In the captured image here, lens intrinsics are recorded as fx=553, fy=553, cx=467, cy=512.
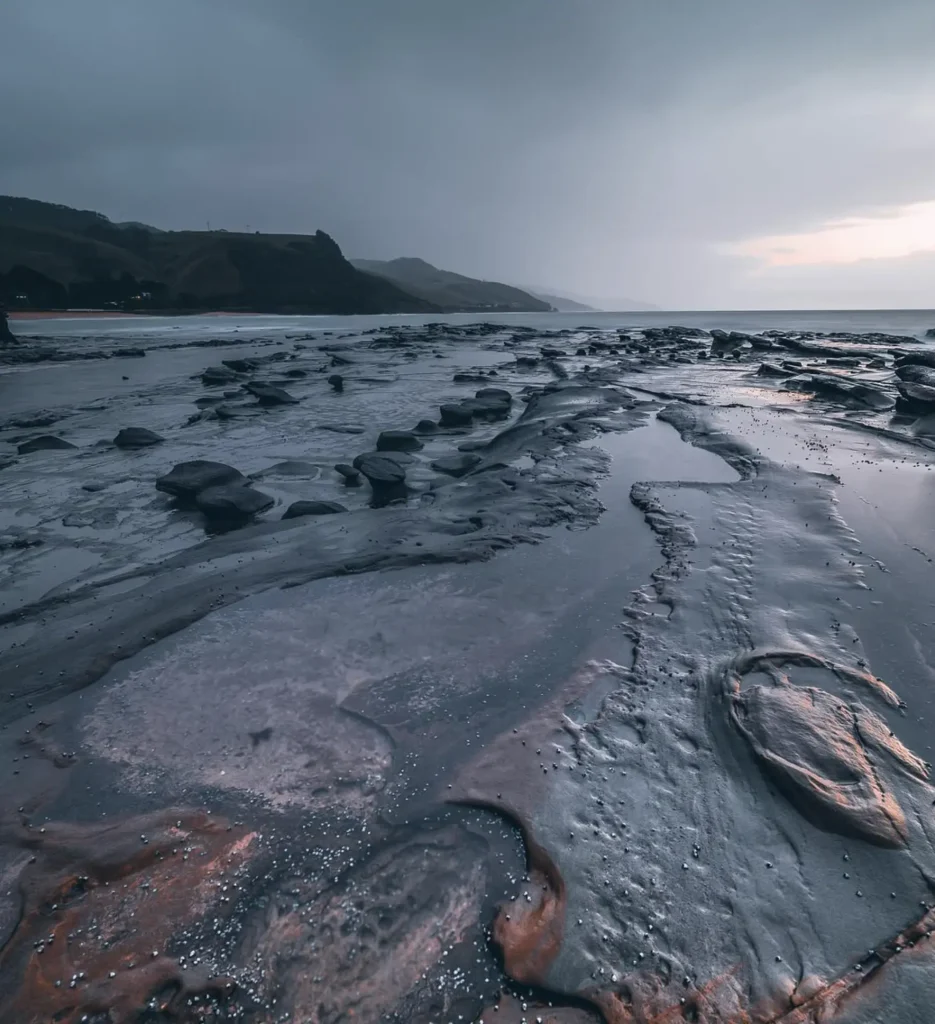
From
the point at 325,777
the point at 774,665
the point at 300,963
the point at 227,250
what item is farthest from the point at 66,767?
the point at 227,250

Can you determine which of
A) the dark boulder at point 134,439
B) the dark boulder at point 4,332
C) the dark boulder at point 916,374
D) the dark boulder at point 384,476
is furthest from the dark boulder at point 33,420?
the dark boulder at point 4,332

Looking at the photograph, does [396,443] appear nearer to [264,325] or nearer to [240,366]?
[240,366]

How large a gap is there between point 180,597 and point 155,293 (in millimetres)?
100618

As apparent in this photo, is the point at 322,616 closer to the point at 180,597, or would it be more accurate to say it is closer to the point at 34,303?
the point at 180,597

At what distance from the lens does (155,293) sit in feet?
285

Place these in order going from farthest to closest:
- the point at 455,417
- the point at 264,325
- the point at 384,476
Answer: the point at 264,325 → the point at 455,417 → the point at 384,476

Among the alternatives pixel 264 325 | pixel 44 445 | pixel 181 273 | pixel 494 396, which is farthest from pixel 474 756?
pixel 181 273

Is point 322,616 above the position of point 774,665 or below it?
below

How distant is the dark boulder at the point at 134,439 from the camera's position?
10.6 metres

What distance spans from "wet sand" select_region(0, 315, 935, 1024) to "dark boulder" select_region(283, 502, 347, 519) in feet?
0.90

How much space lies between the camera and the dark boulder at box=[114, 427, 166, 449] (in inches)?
418

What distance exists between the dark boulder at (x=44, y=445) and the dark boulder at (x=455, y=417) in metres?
7.33

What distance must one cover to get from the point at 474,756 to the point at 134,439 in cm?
1033

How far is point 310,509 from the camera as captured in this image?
6945 mm
